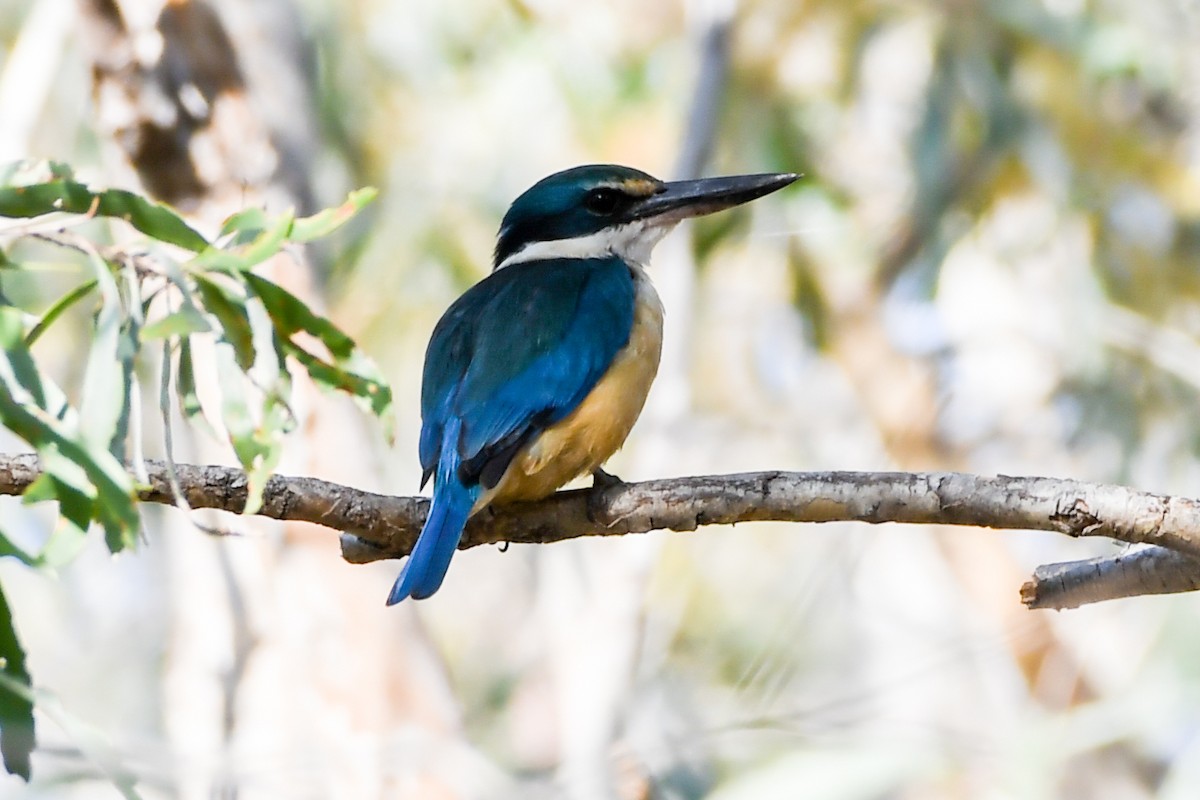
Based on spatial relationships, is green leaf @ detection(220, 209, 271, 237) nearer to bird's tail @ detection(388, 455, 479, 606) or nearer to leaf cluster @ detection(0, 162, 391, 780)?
leaf cluster @ detection(0, 162, 391, 780)

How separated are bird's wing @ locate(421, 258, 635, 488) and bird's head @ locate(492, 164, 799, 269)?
25 cm

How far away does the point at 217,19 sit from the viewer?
5055mm

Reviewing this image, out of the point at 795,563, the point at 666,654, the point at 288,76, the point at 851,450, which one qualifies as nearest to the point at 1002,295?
the point at 851,450

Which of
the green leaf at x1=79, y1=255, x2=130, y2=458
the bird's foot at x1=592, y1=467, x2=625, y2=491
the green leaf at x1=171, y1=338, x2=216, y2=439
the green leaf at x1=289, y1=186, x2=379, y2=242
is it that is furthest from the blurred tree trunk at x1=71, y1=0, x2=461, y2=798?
the green leaf at x1=79, y1=255, x2=130, y2=458

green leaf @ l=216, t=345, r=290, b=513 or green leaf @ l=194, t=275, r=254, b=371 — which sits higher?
green leaf @ l=194, t=275, r=254, b=371

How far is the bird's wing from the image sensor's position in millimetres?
3111

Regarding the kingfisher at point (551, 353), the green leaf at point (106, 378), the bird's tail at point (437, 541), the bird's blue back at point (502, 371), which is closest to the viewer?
the green leaf at point (106, 378)

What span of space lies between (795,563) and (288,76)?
4756 millimetres

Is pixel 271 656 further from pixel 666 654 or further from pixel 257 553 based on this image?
pixel 666 654

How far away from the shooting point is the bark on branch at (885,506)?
2344 millimetres

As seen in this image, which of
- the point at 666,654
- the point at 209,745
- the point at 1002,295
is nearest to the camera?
the point at 209,745

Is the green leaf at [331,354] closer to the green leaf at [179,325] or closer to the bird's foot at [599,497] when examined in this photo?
the green leaf at [179,325]

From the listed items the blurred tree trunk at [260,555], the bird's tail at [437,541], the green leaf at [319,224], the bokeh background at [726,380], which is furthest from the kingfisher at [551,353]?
the blurred tree trunk at [260,555]

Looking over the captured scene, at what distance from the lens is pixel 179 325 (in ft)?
6.93
